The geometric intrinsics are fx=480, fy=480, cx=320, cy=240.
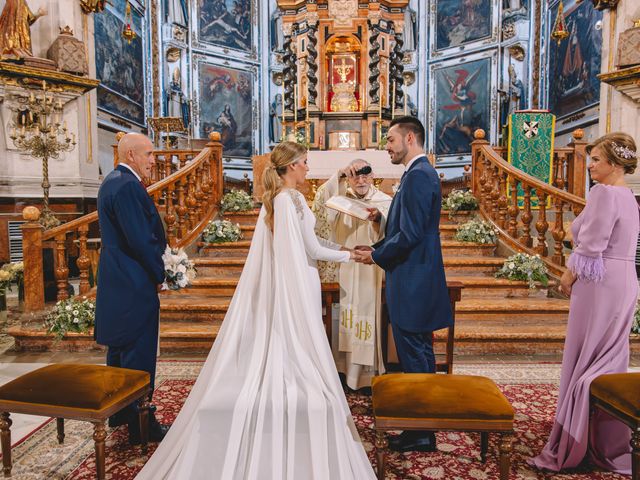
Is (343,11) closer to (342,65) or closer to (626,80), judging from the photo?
(342,65)

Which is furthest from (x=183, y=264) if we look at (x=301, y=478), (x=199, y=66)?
(x=199, y=66)

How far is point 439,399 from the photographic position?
7.36 feet

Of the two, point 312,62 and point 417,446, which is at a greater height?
point 312,62

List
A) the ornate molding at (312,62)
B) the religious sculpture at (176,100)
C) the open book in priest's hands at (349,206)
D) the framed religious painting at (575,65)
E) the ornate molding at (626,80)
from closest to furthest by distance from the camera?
the open book in priest's hands at (349,206)
the ornate molding at (626,80)
the framed religious painting at (575,65)
the ornate molding at (312,62)
the religious sculpture at (176,100)

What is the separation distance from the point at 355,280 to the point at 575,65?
10.1 m

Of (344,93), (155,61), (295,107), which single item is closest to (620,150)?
(295,107)

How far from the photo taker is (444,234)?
7.03m

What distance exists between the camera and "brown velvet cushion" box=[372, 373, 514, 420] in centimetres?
218

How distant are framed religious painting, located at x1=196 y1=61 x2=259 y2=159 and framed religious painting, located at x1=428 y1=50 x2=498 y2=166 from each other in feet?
19.0

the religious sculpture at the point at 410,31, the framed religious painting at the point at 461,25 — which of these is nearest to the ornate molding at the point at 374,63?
the framed religious painting at the point at 461,25

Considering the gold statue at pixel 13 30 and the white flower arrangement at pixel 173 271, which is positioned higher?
the gold statue at pixel 13 30

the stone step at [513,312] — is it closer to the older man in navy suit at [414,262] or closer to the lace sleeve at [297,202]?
the older man in navy suit at [414,262]

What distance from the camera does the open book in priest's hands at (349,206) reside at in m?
3.35

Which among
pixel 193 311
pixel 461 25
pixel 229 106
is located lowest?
pixel 193 311
